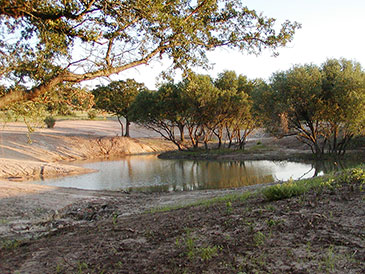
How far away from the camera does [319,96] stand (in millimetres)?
24047

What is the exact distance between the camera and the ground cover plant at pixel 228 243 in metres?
4.19

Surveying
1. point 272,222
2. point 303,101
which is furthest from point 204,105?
point 272,222

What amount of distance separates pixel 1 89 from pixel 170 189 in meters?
12.1

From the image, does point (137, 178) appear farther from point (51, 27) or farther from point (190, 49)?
point (51, 27)

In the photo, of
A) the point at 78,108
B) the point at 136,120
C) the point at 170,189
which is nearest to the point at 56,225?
the point at 78,108

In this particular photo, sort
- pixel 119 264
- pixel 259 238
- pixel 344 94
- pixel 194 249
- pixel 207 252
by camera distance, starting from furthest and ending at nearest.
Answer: pixel 344 94, pixel 259 238, pixel 194 249, pixel 207 252, pixel 119 264

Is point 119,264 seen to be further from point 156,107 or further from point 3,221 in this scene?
point 156,107

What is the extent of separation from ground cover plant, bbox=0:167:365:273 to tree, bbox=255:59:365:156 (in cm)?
1772

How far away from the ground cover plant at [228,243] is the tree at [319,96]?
17.7m

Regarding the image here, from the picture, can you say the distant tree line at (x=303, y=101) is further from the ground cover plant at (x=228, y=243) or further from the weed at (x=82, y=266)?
the weed at (x=82, y=266)

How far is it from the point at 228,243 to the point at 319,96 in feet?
72.0

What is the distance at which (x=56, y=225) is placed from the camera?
28.8 ft

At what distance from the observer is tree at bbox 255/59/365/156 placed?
2297cm

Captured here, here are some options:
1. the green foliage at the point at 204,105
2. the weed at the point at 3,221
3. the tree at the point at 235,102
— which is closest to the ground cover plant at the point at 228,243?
the weed at the point at 3,221
